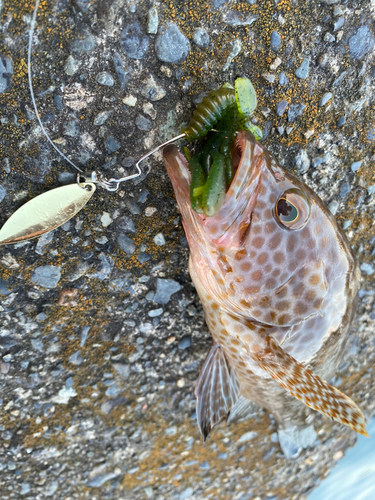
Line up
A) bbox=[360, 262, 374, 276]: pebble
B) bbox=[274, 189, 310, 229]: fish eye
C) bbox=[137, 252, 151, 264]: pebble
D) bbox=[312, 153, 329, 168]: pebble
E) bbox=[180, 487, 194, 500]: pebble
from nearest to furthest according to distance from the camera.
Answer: bbox=[274, 189, 310, 229]: fish eye < bbox=[137, 252, 151, 264]: pebble < bbox=[312, 153, 329, 168]: pebble < bbox=[360, 262, 374, 276]: pebble < bbox=[180, 487, 194, 500]: pebble

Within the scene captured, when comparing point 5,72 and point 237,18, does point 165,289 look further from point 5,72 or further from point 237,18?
point 237,18

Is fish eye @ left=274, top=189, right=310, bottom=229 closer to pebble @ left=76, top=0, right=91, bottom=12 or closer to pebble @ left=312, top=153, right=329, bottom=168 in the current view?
pebble @ left=312, top=153, right=329, bottom=168

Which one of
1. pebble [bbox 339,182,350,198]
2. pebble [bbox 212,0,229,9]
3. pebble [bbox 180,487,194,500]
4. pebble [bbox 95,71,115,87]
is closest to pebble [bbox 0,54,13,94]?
pebble [bbox 95,71,115,87]

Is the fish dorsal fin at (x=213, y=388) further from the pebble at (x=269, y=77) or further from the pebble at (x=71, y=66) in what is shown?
the pebble at (x=71, y=66)

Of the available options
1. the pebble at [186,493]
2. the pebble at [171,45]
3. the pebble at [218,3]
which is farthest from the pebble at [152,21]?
the pebble at [186,493]

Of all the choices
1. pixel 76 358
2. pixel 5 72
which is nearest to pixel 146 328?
pixel 76 358

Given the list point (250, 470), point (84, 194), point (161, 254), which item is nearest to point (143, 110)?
point (84, 194)

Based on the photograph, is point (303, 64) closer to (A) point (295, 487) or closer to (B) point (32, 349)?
(B) point (32, 349)
